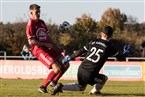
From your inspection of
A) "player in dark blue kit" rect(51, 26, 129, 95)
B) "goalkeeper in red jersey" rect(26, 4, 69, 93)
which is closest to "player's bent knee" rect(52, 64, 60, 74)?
"goalkeeper in red jersey" rect(26, 4, 69, 93)

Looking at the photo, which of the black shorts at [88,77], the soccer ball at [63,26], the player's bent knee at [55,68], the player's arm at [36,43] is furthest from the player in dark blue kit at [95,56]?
the soccer ball at [63,26]

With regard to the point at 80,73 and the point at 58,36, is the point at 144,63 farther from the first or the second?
the point at 58,36

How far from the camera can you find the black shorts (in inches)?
430

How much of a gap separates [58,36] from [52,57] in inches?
2226

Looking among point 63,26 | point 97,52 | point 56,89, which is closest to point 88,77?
point 97,52

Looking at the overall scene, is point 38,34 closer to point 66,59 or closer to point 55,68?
point 55,68

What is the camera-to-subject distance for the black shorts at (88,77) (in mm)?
10914

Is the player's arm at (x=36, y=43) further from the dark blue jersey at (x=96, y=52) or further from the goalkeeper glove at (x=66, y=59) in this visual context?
the dark blue jersey at (x=96, y=52)

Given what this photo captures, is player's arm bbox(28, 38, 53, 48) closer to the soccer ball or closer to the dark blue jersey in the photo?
the dark blue jersey

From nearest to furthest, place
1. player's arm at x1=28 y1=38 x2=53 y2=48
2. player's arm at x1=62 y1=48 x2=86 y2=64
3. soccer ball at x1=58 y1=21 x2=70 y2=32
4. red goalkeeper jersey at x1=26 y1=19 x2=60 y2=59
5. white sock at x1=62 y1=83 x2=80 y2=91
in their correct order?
player's arm at x1=62 y1=48 x2=86 y2=64
white sock at x1=62 y1=83 x2=80 y2=91
player's arm at x1=28 y1=38 x2=53 y2=48
red goalkeeper jersey at x1=26 y1=19 x2=60 y2=59
soccer ball at x1=58 y1=21 x2=70 y2=32

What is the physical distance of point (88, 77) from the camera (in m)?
10.9

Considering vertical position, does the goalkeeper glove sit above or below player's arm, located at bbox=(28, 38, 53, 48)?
below

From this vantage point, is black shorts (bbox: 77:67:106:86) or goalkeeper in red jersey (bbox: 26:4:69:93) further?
goalkeeper in red jersey (bbox: 26:4:69:93)

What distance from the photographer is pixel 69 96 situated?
10.5 meters
